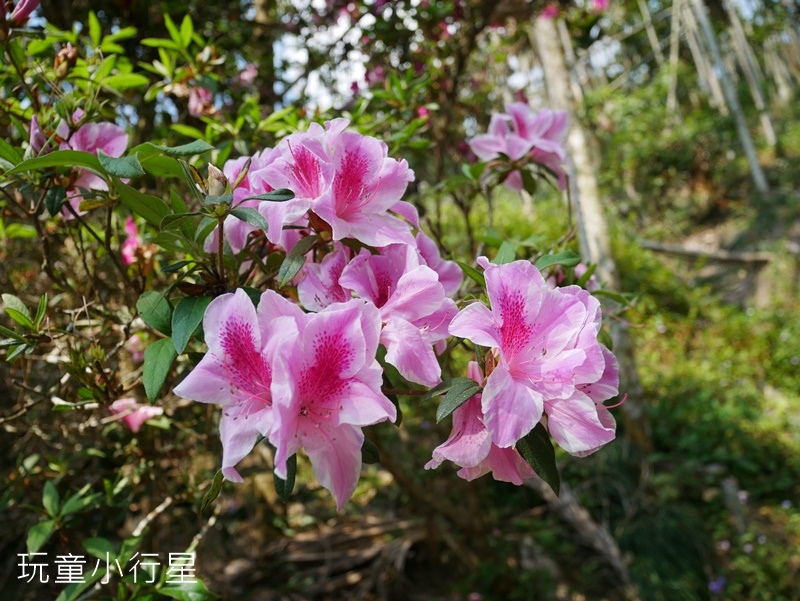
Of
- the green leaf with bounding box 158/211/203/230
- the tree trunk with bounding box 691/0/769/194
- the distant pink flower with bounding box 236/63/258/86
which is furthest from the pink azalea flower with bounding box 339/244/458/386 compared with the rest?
the tree trunk with bounding box 691/0/769/194

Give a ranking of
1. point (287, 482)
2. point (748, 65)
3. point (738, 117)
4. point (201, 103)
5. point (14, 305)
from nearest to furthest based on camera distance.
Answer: point (287, 482)
point (14, 305)
point (201, 103)
point (738, 117)
point (748, 65)

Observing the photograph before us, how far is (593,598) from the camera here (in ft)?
8.62

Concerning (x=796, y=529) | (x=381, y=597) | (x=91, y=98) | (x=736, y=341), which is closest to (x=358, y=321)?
(x=91, y=98)

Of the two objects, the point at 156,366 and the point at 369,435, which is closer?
the point at 156,366

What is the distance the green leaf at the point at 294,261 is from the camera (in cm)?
72

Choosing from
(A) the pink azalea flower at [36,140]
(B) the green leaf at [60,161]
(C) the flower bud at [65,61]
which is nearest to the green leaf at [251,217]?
(B) the green leaf at [60,161]

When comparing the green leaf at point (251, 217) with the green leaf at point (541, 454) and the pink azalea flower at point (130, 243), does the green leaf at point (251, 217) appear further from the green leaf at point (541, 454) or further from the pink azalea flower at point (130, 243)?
the pink azalea flower at point (130, 243)

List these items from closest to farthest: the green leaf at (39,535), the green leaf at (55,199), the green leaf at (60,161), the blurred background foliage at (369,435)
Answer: the green leaf at (60,161)
the green leaf at (55,199)
the green leaf at (39,535)
the blurred background foliage at (369,435)

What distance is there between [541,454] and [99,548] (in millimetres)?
992

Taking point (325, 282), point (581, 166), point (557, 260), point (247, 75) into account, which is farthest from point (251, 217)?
point (581, 166)

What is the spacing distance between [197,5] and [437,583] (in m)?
3.06

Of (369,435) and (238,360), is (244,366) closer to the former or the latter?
(238,360)

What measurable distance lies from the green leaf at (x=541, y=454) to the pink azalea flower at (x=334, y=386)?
18 centimetres

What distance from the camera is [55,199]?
3.08 ft
